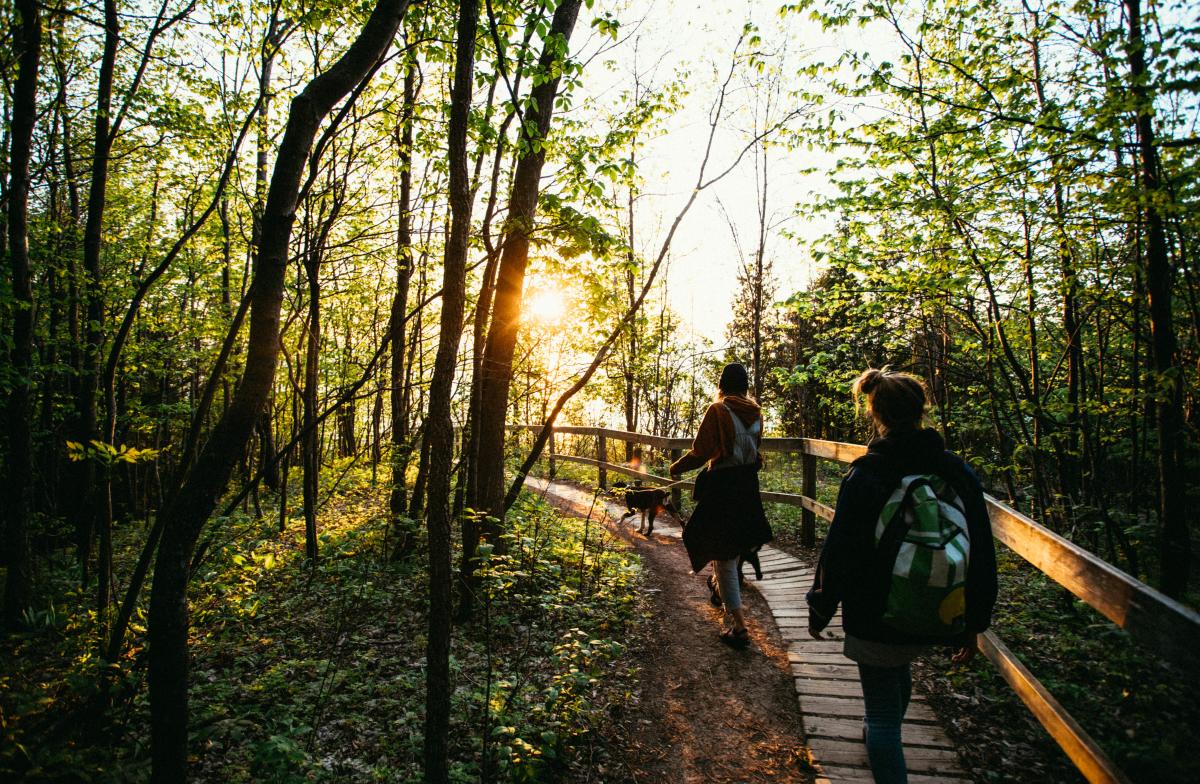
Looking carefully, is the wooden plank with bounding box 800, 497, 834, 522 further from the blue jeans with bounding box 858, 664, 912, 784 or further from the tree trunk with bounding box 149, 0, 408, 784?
the tree trunk with bounding box 149, 0, 408, 784

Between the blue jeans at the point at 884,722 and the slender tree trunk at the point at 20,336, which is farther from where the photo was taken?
the slender tree trunk at the point at 20,336

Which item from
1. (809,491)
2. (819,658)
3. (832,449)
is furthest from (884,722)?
(809,491)

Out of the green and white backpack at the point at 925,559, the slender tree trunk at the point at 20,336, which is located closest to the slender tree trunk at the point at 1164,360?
the green and white backpack at the point at 925,559

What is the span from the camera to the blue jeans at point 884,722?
2.13 meters

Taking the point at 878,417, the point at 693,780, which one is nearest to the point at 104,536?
the point at 693,780

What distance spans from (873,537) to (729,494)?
2113 mm

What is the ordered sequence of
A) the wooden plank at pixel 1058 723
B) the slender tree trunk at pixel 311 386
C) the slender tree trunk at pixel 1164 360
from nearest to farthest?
the wooden plank at pixel 1058 723
the slender tree trunk at pixel 1164 360
the slender tree trunk at pixel 311 386

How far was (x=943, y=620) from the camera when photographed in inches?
77.8

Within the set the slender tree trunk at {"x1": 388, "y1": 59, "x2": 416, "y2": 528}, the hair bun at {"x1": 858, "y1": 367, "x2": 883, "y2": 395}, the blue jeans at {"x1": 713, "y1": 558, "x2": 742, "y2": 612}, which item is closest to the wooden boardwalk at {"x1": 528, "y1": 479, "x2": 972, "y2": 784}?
the blue jeans at {"x1": 713, "y1": 558, "x2": 742, "y2": 612}

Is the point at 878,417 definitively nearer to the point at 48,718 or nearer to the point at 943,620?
the point at 943,620

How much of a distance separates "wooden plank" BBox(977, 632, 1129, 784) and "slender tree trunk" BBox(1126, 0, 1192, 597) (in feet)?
8.45

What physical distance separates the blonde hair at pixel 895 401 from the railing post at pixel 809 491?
12.6ft

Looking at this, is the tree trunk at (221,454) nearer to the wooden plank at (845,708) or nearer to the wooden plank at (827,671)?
Answer: the wooden plank at (845,708)

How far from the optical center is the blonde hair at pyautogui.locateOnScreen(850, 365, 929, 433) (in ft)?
7.33
